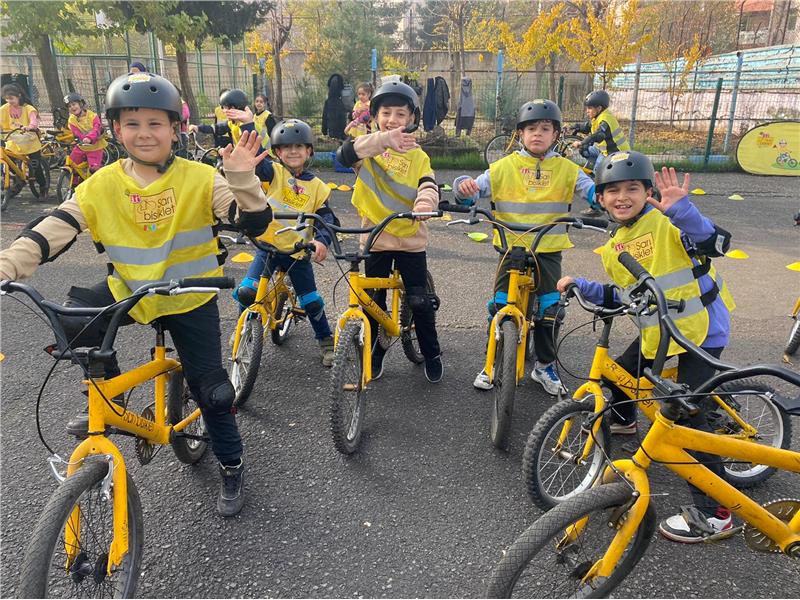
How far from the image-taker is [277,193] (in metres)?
4.36

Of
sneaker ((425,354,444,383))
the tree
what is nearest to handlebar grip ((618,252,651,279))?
sneaker ((425,354,444,383))

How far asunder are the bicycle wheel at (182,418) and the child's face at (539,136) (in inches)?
106

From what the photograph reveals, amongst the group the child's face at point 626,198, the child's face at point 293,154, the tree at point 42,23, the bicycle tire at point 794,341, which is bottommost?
the bicycle tire at point 794,341

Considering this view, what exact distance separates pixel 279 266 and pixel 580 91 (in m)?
13.2

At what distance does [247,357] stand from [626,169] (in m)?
2.70

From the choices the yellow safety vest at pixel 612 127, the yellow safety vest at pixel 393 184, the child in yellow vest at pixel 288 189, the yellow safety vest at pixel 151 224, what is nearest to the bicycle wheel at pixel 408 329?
the yellow safety vest at pixel 393 184

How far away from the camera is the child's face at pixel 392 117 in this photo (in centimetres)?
A: 381

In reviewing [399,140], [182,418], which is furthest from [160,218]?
[399,140]

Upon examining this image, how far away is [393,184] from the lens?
13.3ft

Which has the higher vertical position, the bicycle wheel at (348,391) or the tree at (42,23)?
the tree at (42,23)

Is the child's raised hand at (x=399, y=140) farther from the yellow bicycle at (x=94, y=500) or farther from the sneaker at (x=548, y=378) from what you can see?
the sneaker at (x=548, y=378)

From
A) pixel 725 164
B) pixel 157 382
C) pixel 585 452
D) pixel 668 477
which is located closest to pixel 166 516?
pixel 157 382

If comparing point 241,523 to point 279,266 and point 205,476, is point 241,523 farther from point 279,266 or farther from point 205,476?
point 279,266

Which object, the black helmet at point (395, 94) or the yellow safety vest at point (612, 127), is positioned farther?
the yellow safety vest at point (612, 127)
